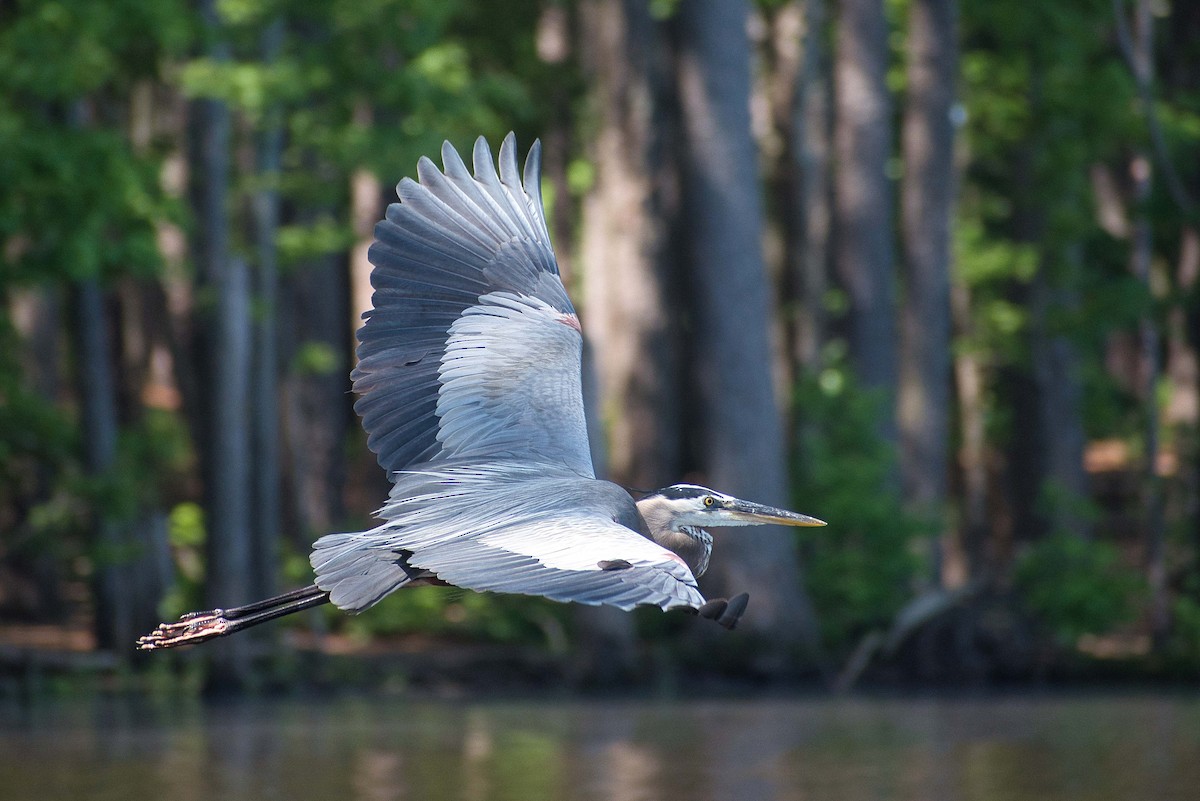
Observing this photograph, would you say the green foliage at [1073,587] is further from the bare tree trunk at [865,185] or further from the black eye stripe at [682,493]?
the black eye stripe at [682,493]

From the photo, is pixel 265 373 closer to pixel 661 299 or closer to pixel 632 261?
pixel 632 261

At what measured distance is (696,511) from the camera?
6855 mm

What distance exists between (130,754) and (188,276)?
5.70 m

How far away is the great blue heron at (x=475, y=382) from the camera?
6.67 metres

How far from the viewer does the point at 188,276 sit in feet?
52.0

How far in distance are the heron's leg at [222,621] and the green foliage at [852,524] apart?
10092mm

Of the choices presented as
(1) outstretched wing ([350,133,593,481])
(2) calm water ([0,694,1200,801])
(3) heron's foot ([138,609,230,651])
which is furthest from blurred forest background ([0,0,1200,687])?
(3) heron's foot ([138,609,230,651])

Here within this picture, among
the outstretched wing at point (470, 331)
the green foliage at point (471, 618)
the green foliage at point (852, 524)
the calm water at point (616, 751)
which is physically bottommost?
the calm water at point (616, 751)

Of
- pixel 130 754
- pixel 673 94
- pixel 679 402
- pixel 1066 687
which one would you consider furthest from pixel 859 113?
pixel 130 754

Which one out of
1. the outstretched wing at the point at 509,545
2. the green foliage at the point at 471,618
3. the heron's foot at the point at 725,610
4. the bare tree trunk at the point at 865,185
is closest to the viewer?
the heron's foot at the point at 725,610

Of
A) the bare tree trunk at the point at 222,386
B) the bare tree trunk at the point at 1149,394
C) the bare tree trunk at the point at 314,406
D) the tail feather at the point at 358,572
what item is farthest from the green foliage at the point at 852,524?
the tail feather at the point at 358,572

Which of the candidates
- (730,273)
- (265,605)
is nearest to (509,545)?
(265,605)

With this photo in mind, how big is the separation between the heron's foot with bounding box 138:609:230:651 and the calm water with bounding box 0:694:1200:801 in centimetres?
227

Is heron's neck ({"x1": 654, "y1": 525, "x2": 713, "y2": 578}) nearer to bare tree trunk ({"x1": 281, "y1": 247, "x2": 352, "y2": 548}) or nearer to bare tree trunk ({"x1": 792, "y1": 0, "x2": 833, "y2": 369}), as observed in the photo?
bare tree trunk ({"x1": 792, "y1": 0, "x2": 833, "y2": 369})
